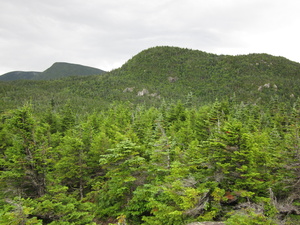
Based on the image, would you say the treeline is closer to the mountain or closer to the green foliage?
the green foliage

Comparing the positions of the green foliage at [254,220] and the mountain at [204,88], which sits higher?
the mountain at [204,88]

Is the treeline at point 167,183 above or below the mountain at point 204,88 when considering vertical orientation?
below

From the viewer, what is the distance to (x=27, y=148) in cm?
1448

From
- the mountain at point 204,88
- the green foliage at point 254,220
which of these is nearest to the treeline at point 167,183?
the green foliage at point 254,220

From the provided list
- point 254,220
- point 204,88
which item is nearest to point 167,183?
point 254,220

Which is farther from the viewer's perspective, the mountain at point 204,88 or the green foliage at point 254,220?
the mountain at point 204,88

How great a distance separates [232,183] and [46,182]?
1513cm

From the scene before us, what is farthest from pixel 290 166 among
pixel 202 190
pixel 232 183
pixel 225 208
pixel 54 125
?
pixel 54 125

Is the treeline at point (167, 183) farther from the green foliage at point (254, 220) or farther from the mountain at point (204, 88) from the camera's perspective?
the mountain at point (204, 88)

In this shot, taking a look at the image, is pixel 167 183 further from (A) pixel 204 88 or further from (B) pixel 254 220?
(A) pixel 204 88

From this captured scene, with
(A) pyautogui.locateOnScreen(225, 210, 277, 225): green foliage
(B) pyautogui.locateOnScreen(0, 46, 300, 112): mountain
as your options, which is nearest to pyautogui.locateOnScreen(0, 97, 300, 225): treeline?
(A) pyautogui.locateOnScreen(225, 210, 277, 225): green foliage

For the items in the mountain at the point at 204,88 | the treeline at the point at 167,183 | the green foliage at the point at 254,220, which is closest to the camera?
the green foliage at the point at 254,220

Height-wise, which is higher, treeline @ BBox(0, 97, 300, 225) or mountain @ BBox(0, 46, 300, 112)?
mountain @ BBox(0, 46, 300, 112)

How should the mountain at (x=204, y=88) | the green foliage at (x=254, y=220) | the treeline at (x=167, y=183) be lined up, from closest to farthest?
the green foliage at (x=254, y=220) < the treeline at (x=167, y=183) < the mountain at (x=204, y=88)
